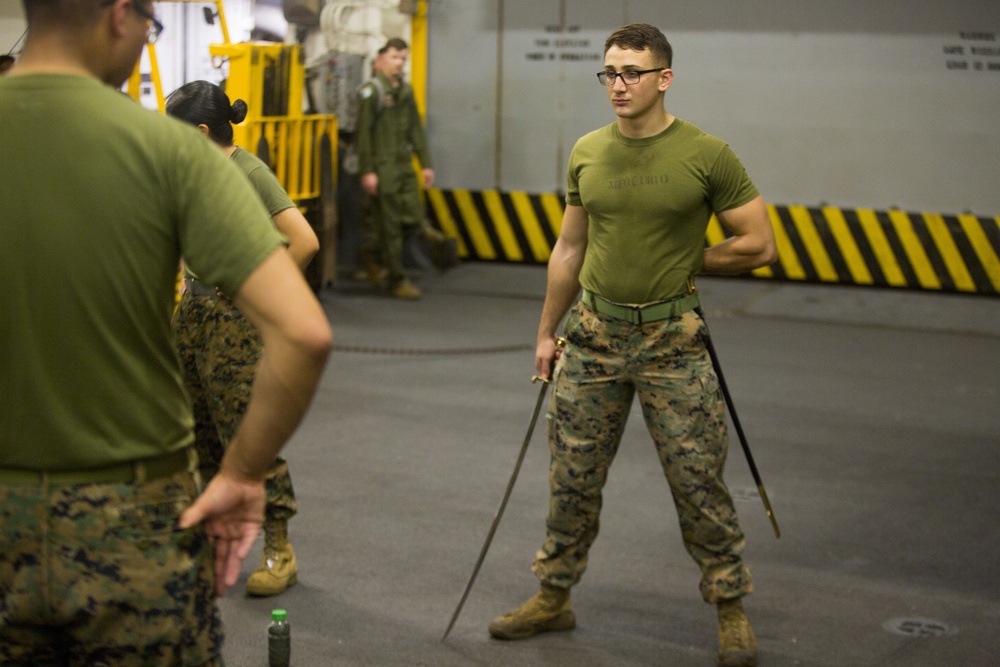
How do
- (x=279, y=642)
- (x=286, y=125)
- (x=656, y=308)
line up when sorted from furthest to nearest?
1. (x=286, y=125)
2. (x=656, y=308)
3. (x=279, y=642)

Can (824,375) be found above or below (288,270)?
below

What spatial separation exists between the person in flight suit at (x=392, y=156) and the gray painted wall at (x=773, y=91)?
50.0 inches

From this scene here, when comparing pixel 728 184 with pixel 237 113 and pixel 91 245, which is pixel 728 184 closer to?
pixel 237 113

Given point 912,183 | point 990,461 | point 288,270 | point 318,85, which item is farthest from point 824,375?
point 288,270

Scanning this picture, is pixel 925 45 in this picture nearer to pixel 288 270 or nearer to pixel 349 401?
pixel 349 401

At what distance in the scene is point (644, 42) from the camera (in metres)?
3.99

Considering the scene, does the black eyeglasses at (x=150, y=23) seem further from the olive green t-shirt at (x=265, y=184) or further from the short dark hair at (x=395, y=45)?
the short dark hair at (x=395, y=45)

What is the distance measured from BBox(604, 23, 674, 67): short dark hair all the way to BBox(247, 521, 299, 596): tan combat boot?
6.94 feet

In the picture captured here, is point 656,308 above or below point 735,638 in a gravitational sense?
above

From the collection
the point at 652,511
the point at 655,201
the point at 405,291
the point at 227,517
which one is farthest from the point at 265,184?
the point at 405,291

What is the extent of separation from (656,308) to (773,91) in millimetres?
7359

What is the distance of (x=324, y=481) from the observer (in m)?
6.01

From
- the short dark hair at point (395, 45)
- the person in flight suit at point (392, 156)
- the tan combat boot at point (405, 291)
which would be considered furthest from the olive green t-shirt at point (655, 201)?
the tan combat boot at point (405, 291)

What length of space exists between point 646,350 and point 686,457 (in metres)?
0.36
